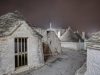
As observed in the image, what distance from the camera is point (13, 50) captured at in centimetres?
665

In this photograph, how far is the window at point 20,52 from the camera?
707cm

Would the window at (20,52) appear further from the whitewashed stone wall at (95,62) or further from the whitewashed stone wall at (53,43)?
the whitewashed stone wall at (53,43)

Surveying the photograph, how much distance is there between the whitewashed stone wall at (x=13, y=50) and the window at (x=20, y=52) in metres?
0.44

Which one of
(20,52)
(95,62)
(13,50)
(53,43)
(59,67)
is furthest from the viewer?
(53,43)

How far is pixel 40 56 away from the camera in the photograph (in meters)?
8.32

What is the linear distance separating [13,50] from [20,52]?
2.63 ft

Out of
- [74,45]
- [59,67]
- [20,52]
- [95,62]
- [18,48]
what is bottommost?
[59,67]

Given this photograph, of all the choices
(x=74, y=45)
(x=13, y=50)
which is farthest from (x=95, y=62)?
(x=74, y=45)

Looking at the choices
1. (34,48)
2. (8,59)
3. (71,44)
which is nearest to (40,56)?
(34,48)

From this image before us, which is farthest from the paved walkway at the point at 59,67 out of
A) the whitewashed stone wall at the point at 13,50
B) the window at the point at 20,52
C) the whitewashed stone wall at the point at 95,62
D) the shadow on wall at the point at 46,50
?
the whitewashed stone wall at the point at 95,62

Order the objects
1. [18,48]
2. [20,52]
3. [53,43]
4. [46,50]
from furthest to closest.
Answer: [53,43] < [46,50] < [20,52] < [18,48]

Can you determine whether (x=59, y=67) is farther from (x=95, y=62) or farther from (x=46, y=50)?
(x=46, y=50)

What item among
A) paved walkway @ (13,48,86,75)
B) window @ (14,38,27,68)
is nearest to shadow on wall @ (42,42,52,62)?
paved walkway @ (13,48,86,75)

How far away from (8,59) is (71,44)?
21.0 m
